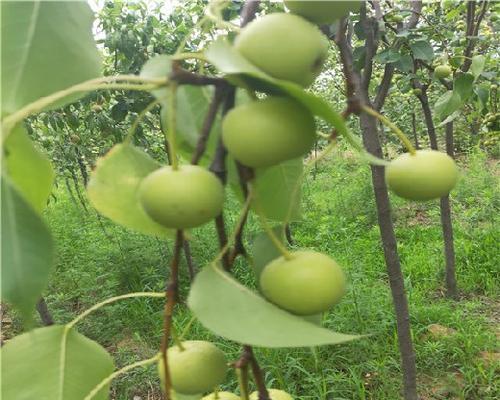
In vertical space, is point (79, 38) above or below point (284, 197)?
above

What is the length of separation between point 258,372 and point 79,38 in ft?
1.36

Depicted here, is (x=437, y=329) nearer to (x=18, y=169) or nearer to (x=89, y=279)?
(x=89, y=279)

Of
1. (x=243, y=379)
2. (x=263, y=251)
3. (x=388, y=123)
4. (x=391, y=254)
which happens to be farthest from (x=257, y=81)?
(x=391, y=254)

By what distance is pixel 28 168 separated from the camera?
0.61 meters

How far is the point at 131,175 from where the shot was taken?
0.67 m

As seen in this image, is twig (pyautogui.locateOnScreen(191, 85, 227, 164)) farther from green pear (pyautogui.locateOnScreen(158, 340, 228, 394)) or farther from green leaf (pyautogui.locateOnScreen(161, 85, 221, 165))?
green pear (pyautogui.locateOnScreen(158, 340, 228, 394))

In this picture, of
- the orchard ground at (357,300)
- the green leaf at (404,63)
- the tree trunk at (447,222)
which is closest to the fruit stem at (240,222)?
the orchard ground at (357,300)

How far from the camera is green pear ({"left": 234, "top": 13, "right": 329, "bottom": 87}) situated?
50cm

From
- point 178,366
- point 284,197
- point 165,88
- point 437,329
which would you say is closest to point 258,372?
point 178,366

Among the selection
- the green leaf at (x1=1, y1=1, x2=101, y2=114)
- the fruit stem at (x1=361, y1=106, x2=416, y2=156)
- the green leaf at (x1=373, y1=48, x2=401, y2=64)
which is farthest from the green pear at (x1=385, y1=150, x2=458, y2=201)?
the green leaf at (x1=373, y1=48, x2=401, y2=64)

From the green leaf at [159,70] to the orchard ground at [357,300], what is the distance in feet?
3.43

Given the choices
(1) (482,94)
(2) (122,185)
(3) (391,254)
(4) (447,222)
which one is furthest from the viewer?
(4) (447,222)

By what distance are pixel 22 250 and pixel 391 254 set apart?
5.70 ft

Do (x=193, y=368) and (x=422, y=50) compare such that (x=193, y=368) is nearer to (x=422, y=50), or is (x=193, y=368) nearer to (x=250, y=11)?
(x=250, y=11)
